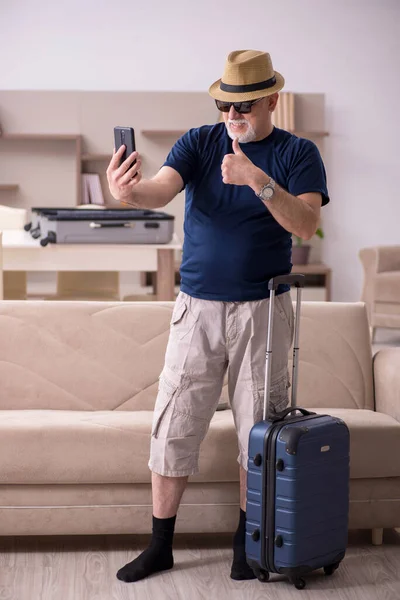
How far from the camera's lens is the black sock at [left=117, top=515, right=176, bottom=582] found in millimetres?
2539

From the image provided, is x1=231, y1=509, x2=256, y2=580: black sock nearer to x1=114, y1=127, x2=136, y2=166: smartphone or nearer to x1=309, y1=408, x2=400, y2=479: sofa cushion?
x1=309, y1=408, x2=400, y2=479: sofa cushion

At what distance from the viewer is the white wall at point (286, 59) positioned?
770cm

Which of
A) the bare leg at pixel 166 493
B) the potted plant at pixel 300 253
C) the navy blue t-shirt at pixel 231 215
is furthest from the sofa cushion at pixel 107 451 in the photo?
the potted plant at pixel 300 253

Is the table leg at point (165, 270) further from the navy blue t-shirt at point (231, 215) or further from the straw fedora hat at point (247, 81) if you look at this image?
the straw fedora hat at point (247, 81)

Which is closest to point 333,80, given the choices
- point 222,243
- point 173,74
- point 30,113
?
point 173,74

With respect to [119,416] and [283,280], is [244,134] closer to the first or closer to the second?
[283,280]

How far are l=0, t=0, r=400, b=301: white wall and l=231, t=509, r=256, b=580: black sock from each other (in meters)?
5.74

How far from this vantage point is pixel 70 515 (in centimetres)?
267

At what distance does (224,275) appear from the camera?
8.09 ft

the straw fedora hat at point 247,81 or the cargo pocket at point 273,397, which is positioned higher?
the straw fedora hat at point 247,81

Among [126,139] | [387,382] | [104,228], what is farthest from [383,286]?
[126,139]

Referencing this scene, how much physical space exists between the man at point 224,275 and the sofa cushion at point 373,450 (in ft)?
1.06

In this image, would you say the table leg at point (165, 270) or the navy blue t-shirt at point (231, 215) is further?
the table leg at point (165, 270)

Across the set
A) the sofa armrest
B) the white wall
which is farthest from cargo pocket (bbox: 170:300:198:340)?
the white wall
